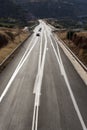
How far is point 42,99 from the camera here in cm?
1823

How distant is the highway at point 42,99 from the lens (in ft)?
46.7

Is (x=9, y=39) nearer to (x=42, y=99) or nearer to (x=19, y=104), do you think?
(x=42, y=99)

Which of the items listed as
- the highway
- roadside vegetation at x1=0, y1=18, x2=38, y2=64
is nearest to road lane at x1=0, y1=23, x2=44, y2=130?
the highway

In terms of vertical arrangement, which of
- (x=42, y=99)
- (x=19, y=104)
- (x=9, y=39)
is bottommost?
(x=9, y=39)

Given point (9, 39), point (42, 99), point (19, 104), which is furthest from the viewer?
point (9, 39)

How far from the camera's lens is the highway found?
1423 cm

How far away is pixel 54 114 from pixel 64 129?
6.81 ft

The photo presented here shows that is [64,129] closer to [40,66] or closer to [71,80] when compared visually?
[71,80]

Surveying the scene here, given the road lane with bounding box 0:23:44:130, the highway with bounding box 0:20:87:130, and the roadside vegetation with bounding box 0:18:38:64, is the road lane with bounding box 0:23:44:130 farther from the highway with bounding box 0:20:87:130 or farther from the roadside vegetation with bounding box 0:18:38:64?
the roadside vegetation with bounding box 0:18:38:64

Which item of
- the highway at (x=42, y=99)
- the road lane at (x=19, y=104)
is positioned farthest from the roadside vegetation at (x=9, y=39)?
the road lane at (x=19, y=104)

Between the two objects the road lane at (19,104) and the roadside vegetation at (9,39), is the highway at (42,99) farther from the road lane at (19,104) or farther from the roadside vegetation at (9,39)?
the roadside vegetation at (9,39)

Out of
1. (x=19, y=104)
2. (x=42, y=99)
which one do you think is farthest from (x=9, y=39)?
(x=19, y=104)

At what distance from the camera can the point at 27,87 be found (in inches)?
840

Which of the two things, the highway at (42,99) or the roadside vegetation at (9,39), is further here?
the roadside vegetation at (9,39)
